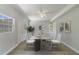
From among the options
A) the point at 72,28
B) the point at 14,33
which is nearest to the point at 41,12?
the point at 14,33

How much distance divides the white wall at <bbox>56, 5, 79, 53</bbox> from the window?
1252 mm

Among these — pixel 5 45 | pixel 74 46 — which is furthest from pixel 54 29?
pixel 5 45

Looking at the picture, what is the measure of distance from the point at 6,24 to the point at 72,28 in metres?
1.83

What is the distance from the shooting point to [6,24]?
2.97m

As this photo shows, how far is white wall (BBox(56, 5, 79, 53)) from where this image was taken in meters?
2.87

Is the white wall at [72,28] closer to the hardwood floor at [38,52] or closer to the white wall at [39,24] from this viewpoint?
the hardwood floor at [38,52]

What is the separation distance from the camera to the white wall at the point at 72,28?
2868mm

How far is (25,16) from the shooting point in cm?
300

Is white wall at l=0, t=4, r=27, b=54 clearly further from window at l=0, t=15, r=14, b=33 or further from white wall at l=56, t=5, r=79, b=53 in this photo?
white wall at l=56, t=5, r=79, b=53

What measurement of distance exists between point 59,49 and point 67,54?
0.36m

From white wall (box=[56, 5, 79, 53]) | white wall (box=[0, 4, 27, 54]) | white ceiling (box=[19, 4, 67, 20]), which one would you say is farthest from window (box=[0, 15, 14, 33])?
white wall (box=[56, 5, 79, 53])

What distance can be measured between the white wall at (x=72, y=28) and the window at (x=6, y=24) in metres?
1.25

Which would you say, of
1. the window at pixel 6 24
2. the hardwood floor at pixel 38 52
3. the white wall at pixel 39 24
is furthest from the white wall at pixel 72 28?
the window at pixel 6 24
